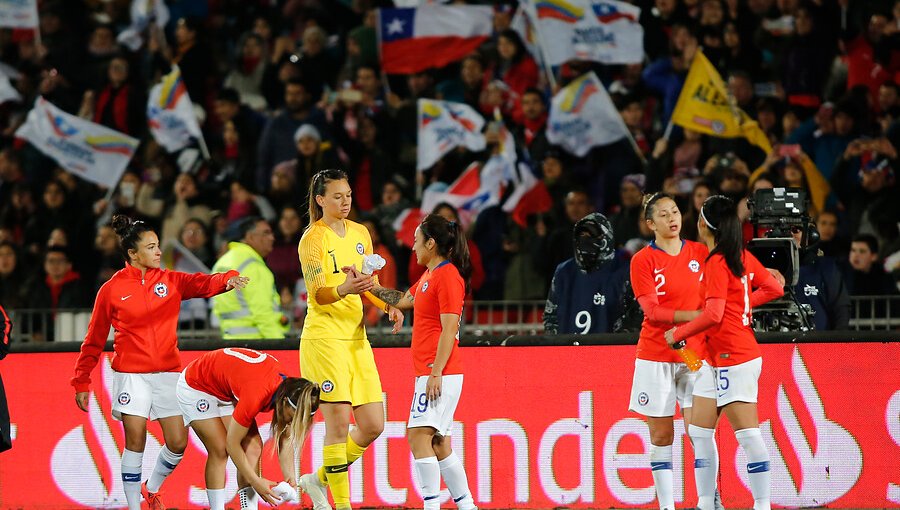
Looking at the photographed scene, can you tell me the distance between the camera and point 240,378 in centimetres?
848

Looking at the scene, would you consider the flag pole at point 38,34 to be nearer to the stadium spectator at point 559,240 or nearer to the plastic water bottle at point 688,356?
the stadium spectator at point 559,240

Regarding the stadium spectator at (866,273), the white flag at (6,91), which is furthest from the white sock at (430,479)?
the white flag at (6,91)

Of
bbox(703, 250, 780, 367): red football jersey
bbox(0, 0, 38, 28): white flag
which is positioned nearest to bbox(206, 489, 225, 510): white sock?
bbox(703, 250, 780, 367): red football jersey

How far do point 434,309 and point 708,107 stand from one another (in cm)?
556

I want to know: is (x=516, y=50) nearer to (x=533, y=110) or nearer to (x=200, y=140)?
(x=533, y=110)

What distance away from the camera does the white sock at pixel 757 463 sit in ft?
28.0

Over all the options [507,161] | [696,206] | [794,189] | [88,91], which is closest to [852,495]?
[794,189]

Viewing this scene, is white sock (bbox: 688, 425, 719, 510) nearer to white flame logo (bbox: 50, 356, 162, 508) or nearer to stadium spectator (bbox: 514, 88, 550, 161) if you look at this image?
white flame logo (bbox: 50, 356, 162, 508)

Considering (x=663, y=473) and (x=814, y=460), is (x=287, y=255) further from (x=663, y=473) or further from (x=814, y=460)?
(x=814, y=460)

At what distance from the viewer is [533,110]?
46.5 feet

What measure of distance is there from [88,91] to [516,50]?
16.4ft

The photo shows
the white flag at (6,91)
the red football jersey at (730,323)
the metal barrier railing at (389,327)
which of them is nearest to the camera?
the red football jersey at (730,323)

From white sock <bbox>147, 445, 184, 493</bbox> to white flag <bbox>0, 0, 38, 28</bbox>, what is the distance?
836cm

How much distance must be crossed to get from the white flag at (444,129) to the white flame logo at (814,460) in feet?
17.1
